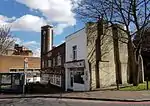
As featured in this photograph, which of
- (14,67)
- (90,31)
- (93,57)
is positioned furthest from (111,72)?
(14,67)

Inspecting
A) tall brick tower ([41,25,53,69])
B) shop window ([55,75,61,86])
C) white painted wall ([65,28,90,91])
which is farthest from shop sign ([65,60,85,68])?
tall brick tower ([41,25,53,69])

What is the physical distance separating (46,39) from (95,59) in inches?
974

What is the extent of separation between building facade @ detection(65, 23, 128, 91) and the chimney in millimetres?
19403

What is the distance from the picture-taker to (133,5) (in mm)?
26688

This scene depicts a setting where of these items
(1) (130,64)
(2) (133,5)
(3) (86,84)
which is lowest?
(3) (86,84)

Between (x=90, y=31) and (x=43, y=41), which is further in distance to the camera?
(x=43, y=41)

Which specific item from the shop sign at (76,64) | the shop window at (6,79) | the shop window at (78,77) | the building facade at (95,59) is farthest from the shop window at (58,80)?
→ the shop window at (6,79)

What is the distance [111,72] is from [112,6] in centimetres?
711

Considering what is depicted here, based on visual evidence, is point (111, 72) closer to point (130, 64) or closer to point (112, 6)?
point (130, 64)

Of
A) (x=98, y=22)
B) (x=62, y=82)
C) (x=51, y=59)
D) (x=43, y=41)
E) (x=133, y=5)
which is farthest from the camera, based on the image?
(x=43, y=41)

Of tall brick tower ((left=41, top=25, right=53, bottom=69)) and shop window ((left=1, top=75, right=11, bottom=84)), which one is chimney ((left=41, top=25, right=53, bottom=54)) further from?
shop window ((left=1, top=75, right=11, bottom=84))

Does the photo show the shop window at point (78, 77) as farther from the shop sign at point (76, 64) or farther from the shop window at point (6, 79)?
the shop window at point (6, 79)

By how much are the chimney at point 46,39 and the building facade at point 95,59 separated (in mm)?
19403

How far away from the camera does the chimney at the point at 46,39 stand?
168ft
